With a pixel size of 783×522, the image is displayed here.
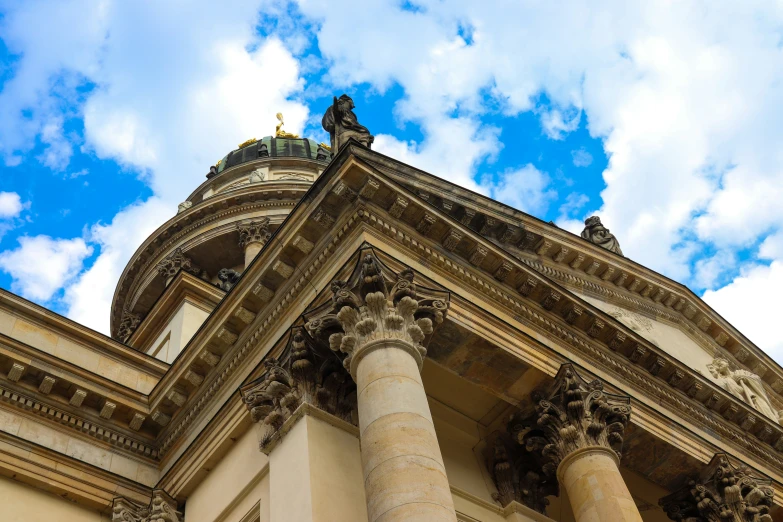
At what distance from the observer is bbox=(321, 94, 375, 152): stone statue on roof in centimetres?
1541

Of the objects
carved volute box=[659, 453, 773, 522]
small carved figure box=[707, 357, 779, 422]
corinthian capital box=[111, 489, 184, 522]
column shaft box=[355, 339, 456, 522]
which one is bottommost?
column shaft box=[355, 339, 456, 522]

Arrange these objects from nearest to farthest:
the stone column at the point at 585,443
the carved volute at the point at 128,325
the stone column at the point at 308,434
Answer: the stone column at the point at 308,434, the stone column at the point at 585,443, the carved volute at the point at 128,325

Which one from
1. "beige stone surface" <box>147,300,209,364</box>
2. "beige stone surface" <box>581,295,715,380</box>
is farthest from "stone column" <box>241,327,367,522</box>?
"beige stone surface" <box>147,300,209,364</box>

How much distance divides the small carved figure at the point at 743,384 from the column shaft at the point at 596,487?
8.68m

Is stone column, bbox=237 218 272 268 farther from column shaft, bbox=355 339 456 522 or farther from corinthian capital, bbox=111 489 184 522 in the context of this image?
column shaft, bbox=355 339 456 522

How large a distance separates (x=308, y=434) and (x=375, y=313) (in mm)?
1831

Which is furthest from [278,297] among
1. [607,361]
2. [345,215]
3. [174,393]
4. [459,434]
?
[607,361]

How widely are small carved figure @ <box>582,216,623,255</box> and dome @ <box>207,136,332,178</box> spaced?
20.3 meters

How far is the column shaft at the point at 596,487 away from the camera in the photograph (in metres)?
12.2

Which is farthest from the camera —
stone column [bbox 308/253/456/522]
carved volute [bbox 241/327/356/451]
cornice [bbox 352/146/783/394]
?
cornice [bbox 352/146/783/394]

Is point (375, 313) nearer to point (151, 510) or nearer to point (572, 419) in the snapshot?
point (572, 419)

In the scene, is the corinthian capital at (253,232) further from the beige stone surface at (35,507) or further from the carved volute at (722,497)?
the carved volute at (722,497)

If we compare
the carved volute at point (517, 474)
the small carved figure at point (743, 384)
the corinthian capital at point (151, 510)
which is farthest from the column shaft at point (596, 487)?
the small carved figure at point (743, 384)

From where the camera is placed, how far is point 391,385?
34.6 ft
